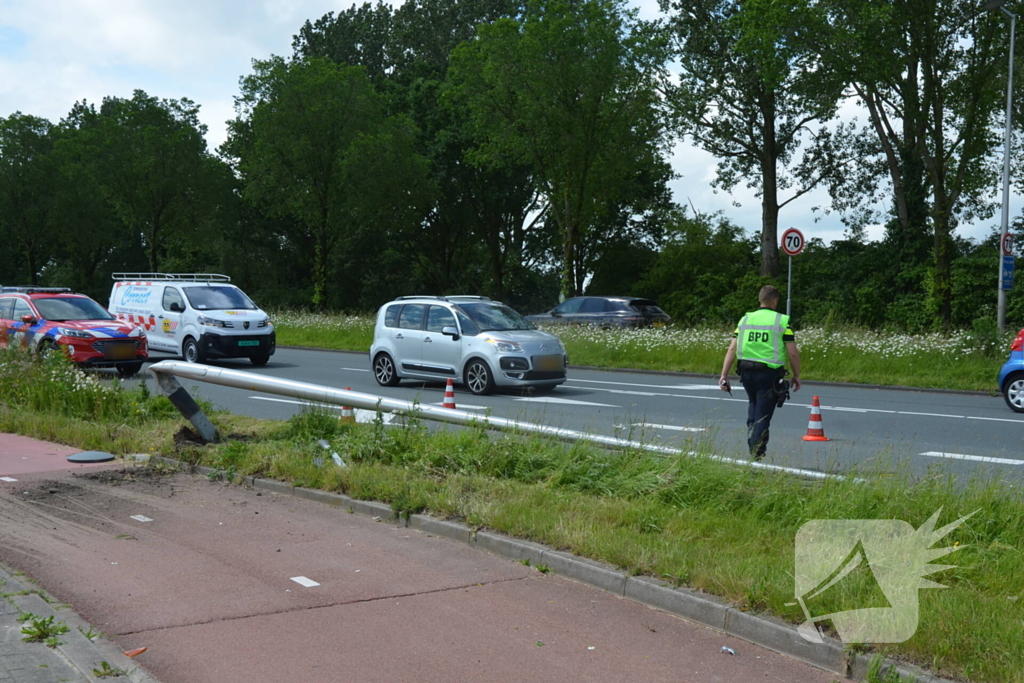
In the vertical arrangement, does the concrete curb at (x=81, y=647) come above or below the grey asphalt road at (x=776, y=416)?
below

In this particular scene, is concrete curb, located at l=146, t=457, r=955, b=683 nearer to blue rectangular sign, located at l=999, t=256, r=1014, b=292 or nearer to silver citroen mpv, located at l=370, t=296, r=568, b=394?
silver citroen mpv, located at l=370, t=296, r=568, b=394

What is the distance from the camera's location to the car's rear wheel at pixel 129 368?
1992 cm

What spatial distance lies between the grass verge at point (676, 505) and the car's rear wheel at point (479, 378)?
6.70 metres

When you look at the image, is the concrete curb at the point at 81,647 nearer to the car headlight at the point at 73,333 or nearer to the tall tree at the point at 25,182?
the car headlight at the point at 73,333

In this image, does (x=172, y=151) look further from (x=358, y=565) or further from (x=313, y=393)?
(x=358, y=565)

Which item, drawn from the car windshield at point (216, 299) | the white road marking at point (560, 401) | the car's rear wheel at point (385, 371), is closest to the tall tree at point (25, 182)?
the car windshield at point (216, 299)

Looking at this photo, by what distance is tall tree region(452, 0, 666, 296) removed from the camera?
35.3 metres

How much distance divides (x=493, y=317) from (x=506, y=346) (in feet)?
3.90

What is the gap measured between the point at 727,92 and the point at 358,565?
37954 mm

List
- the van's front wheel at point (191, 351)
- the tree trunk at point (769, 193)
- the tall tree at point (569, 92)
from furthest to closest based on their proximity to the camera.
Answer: the tree trunk at point (769, 193), the tall tree at point (569, 92), the van's front wheel at point (191, 351)

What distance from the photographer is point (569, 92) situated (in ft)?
119

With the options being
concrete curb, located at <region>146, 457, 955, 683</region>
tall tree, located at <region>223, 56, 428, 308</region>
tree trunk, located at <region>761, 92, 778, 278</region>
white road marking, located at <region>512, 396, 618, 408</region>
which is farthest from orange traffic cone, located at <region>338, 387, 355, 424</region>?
tall tree, located at <region>223, 56, 428, 308</region>

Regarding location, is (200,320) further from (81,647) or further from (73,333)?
(81,647)

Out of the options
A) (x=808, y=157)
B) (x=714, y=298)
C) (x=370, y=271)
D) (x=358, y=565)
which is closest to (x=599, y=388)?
(x=358, y=565)
